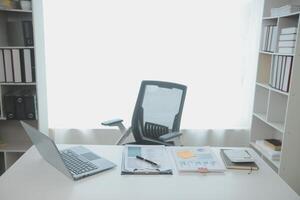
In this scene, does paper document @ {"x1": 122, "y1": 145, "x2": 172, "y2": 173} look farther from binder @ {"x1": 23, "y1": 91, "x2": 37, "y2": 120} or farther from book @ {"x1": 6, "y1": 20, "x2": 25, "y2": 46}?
book @ {"x1": 6, "y1": 20, "x2": 25, "y2": 46}

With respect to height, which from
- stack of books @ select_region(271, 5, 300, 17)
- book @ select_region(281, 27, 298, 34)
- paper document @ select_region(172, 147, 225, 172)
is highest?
stack of books @ select_region(271, 5, 300, 17)

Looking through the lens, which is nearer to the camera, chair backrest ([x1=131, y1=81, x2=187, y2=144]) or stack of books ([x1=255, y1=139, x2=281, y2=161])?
chair backrest ([x1=131, y1=81, x2=187, y2=144])

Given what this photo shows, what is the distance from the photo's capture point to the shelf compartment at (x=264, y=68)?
2.82 m

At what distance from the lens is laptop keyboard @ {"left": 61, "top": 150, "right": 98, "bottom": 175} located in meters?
1.39

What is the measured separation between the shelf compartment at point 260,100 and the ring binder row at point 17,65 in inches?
88.5

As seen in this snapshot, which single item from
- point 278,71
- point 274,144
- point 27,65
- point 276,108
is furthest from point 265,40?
point 27,65

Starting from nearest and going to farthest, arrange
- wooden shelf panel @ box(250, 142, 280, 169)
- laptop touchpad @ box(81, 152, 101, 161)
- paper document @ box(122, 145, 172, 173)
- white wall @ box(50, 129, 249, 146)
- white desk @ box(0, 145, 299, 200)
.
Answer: white desk @ box(0, 145, 299, 200), paper document @ box(122, 145, 172, 173), laptop touchpad @ box(81, 152, 101, 161), wooden shelf panel @ box(250, 142, 280, 169), white wall @ box(50, 129, 249, 146)

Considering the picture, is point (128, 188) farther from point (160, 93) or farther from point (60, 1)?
point (60, 1)

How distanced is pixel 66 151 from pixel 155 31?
5.59 ft

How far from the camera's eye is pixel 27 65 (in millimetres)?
2557

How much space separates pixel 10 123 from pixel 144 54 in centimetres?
162

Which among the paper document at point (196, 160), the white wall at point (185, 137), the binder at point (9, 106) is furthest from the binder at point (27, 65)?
the paper document at point (196, 160)

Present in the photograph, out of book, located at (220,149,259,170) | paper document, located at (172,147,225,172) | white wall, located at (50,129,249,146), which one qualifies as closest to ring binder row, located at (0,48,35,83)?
white wall, located at (50,129,249,146)

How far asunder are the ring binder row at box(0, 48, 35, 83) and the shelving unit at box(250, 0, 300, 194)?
2226mm
